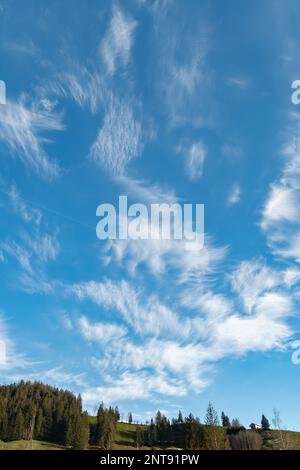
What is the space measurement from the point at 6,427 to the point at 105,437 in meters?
49.9

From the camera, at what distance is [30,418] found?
192625 millimetres

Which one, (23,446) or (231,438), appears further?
(231,438)
